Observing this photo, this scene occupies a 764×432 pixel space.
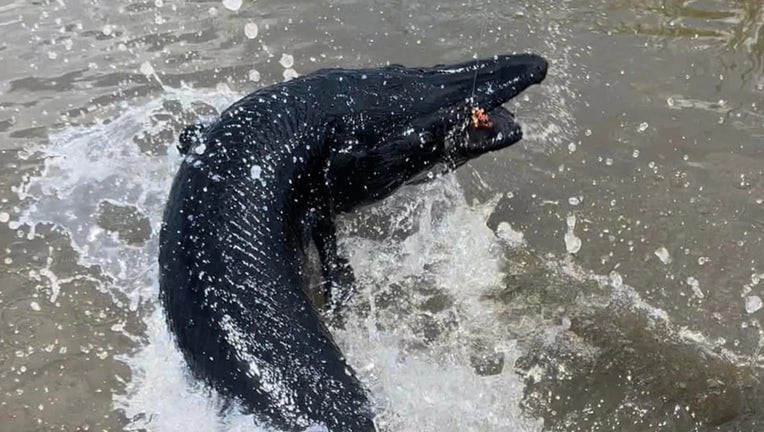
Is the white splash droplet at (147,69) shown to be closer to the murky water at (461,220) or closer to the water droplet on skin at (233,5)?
the murky water at (461,220)

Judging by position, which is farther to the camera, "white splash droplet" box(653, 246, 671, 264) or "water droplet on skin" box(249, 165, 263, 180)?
"white splash droplet" box(653, 246, 671, 264)

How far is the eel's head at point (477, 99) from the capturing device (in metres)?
3.78

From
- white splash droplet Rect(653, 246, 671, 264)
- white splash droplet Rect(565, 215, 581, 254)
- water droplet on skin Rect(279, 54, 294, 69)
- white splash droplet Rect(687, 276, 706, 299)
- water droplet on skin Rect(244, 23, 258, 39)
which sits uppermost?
water droplet on skin Rect(244, 23, 258, 39)

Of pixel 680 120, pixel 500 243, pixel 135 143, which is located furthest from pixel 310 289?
pixel 680 120

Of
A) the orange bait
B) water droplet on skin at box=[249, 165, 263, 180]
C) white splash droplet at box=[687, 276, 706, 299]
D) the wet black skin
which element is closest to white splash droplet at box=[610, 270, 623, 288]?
white splash droplet at box=[687, 276, 706, 299]

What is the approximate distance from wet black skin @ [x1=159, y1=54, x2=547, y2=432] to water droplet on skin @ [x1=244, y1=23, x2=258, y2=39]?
2.04 metres

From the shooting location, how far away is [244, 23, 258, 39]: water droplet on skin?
577 cm

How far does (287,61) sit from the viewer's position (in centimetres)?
555

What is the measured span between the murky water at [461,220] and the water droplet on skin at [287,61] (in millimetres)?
41

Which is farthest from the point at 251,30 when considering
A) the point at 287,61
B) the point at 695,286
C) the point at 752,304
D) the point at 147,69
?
the point at 752,304

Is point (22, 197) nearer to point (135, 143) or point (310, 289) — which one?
point (135, 143)

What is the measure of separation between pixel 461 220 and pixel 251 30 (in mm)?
2123

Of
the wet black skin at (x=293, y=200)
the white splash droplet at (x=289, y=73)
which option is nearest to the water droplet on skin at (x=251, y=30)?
the white splash droplet at (x=289, y=73)

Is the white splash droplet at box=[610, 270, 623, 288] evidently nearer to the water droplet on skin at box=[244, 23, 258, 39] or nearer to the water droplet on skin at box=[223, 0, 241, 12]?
the water droplet on skin at box=[244, 23, 258, 39]
